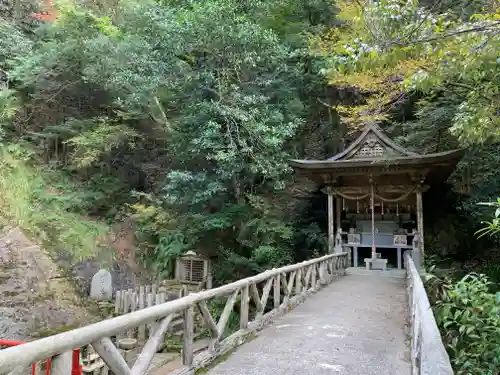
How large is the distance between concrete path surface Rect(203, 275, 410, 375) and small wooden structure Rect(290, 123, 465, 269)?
5276 mm

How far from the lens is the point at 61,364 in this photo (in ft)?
6.86

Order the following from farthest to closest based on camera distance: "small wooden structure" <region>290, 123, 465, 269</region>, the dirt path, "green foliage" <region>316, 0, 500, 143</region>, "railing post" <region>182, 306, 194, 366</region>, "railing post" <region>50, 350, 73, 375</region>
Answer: "small wooden structure" <region>290, 123, 465, 269</region>
the dirt path
"green foliage" <region>316, 0, 500, 143</region>
"railing post" <region>182, 306, 194, 366</region>
"railing post" <region>50, 350, 73, 375</region>

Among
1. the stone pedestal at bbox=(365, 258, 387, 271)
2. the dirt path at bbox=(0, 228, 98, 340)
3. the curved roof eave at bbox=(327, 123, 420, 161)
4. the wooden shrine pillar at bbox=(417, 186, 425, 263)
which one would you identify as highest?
the curved roof eave at bbox=(327, 123, 420, 161)

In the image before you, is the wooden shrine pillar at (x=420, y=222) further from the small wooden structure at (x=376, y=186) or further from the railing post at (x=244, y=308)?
the railing post at (x=244, y=308)

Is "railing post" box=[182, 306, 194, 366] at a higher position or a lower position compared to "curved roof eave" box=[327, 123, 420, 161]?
lower

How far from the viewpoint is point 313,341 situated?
4547mm

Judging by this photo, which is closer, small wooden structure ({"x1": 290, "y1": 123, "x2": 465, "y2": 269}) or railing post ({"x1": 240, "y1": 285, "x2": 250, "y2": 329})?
railing post ({"x1": 240, "y1": 285, "x2": 250, "y2": 329})

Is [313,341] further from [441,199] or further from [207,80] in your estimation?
[441,199]

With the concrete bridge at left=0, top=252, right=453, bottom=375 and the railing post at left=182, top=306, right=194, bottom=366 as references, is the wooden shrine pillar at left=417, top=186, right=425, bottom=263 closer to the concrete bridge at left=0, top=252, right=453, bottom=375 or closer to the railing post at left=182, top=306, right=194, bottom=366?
the concrete bridge at left=0, top=252, right=453, bottom=375

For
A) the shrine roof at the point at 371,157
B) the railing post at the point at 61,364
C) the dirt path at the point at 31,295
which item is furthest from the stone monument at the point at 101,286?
the railing post at the point at 61,364

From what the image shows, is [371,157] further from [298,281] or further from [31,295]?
[31,295]

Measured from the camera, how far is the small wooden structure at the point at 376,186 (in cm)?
1174

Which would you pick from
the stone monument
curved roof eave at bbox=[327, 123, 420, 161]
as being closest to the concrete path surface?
curved roof eave at bbox=[327, 123, 420, 161]

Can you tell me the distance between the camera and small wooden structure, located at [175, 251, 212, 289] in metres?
12.2
